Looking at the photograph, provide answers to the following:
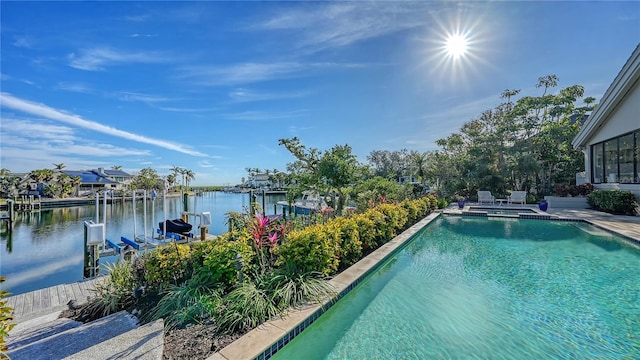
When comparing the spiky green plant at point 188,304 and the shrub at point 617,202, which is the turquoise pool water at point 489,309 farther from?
the shrub at point 617,202

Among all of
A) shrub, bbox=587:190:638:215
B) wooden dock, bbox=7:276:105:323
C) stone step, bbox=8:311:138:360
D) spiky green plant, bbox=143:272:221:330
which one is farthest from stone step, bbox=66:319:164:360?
shrub, bbox=587:190:638:215

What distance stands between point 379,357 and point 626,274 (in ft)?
18.7

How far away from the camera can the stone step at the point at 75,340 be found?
271cm

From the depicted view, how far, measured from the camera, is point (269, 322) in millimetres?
3109

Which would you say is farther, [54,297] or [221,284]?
[54,297]

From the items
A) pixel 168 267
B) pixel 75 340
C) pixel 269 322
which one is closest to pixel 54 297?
Answer: pixel 75 340

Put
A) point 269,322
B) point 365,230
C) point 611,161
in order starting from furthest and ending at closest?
point 611,161 < point 365,230 < point 269,322

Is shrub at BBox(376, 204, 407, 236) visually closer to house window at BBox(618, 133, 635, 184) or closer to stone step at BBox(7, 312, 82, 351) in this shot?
stone step at BBox(7, 312, 82, 351)

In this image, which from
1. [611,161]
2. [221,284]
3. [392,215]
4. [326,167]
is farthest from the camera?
[611,161]

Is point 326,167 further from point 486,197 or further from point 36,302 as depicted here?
point 486,197

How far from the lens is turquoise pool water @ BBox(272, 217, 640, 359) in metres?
2.94

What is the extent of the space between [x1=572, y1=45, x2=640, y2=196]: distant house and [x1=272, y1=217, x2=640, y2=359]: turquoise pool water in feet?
23.9

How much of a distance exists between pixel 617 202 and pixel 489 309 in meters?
12.2

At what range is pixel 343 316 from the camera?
12.1ft
